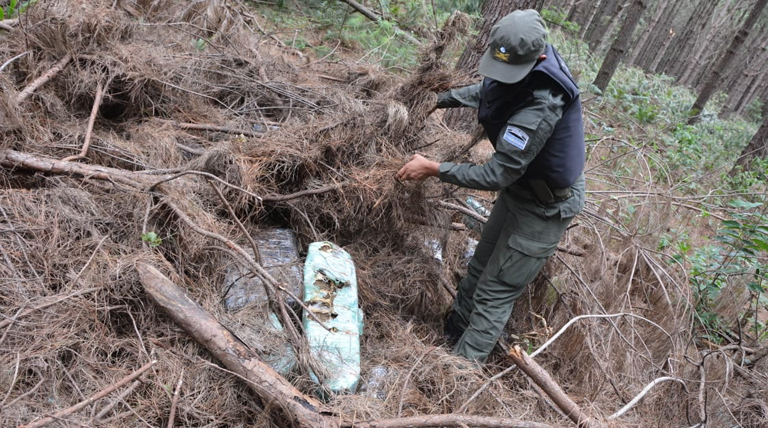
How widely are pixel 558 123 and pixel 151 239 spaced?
221 cm

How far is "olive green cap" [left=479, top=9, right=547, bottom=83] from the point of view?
7.73ft

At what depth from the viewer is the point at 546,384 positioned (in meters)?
2.26

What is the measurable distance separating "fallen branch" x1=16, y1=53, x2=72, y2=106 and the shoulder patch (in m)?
2.95

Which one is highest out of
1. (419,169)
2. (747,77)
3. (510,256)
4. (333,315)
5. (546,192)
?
(747,77)

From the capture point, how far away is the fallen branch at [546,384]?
220 centimetres

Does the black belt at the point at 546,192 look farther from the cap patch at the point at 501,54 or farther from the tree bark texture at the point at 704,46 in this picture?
the tree bark texture at the point at 704,46

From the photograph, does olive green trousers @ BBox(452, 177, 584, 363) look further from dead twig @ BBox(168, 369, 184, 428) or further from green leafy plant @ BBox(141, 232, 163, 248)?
green leafy plant @ BBox(141, 232, 163, 248)

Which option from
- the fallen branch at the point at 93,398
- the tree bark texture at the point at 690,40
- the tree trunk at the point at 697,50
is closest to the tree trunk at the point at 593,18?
the tree bark texture at the point at 690,40

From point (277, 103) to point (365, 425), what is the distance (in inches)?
114

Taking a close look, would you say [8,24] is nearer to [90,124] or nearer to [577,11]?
[90,124]

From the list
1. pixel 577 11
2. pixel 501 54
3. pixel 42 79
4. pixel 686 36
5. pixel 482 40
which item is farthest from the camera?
pixel 686 36

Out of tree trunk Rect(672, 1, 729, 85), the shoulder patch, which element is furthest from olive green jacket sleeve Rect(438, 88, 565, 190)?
tree trunk Rect(672, 1, 729, 85)

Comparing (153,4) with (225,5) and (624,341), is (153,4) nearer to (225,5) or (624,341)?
(225,5)

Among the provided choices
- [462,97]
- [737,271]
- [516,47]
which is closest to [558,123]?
[516,47]
